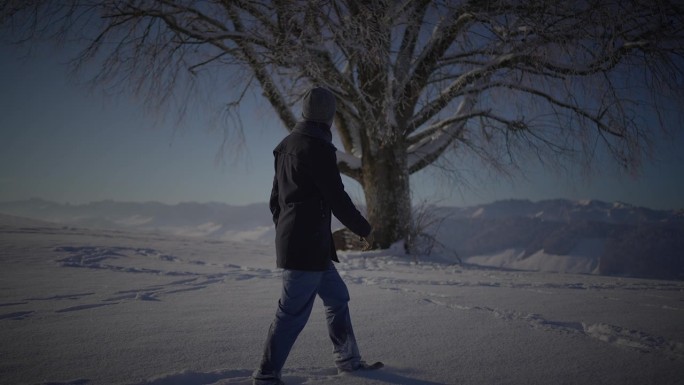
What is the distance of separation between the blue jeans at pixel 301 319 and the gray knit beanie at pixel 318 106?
82 centimetres

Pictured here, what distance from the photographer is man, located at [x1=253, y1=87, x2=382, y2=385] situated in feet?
5.44

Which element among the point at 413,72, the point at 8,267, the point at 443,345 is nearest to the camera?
the point at 443,345

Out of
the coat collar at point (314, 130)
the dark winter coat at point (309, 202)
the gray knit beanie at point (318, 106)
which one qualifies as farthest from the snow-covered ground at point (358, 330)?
the gray knit beanie at point (318, 106)

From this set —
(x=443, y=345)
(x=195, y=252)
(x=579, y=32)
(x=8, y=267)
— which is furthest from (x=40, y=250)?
(x=579, y=32)

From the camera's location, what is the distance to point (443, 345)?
2219mm

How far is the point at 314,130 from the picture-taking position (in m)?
1.75

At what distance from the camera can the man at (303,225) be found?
5.44 ft

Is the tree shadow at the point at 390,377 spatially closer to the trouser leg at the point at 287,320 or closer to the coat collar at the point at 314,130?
the trouser leg at the point at 287,320

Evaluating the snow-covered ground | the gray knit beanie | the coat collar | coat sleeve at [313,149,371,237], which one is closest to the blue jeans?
the snow-covered ground

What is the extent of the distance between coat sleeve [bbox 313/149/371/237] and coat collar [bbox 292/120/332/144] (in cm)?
10

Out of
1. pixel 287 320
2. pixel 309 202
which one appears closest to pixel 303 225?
pixel 309 202

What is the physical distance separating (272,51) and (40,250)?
5.32 metres

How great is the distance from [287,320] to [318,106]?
1.12 metres

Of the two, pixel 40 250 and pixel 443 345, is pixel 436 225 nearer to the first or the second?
pixel 443 345
